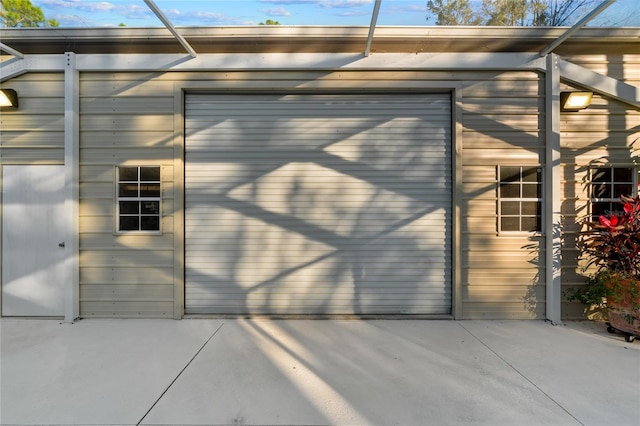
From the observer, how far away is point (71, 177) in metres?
3.96

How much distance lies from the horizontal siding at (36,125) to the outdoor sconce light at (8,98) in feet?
0.21

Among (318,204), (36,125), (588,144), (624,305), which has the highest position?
(36,125)

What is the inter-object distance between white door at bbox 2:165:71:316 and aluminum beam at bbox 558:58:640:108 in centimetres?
673

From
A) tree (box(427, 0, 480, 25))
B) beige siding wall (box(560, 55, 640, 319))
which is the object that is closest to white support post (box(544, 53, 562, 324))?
beige siding wall (box(560, 55, 640, 319))

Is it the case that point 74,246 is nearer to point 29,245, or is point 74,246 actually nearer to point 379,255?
point 29,245

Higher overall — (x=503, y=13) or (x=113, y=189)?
(x=503, y=13)

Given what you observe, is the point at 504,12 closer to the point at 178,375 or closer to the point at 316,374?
the point at 316,374

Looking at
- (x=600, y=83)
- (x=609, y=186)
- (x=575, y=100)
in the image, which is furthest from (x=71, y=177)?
(x=609, y=186)

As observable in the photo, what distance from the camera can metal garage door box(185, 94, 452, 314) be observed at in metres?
4.13

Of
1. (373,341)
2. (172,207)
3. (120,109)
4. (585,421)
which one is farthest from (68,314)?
(585,421)

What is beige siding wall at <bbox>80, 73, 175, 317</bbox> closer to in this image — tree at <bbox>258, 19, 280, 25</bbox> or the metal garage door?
the metal garage door

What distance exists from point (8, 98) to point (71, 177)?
4.25 feet

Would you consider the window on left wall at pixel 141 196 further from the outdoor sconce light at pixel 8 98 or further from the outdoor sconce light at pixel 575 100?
the outdoor sconce light at pixel 575 100

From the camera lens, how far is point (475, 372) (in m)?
2.75
